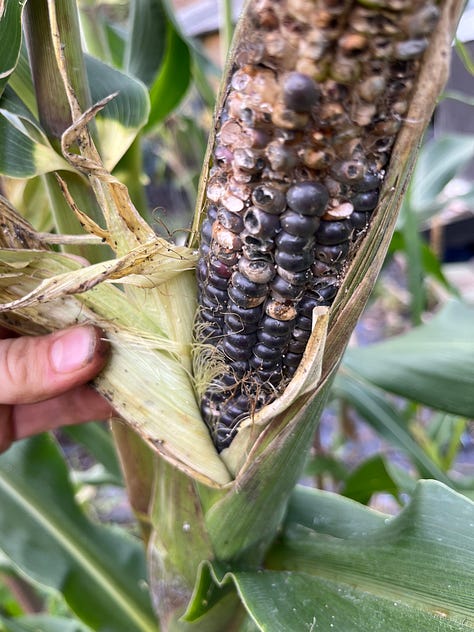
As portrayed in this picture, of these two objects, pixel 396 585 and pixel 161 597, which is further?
pixel 161 597

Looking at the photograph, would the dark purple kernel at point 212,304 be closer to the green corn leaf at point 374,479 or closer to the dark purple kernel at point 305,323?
the dark purple kernel at point 305,323

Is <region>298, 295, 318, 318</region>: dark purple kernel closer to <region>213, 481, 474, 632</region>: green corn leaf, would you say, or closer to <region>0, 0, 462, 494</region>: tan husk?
<region>0, 0, 462, 494</region>: tan husk

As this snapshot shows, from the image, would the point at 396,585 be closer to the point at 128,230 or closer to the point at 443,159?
the point at 128,230

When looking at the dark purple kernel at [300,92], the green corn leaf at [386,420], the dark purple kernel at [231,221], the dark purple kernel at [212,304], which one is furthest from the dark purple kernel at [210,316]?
the green corn leaf at [386,420]

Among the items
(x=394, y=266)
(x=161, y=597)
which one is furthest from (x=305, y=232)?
(x=394, y=266)

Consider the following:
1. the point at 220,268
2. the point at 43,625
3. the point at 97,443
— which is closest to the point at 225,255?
the point at 220,268

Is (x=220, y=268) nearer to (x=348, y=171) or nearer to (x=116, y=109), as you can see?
(x=348, y=171)
